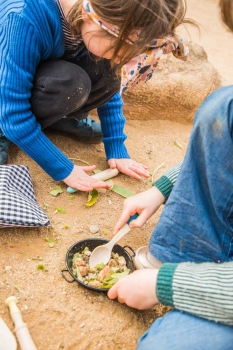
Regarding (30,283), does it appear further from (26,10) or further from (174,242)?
(26,10)

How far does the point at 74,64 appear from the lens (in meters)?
1.47

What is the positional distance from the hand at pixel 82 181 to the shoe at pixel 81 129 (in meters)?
0.27

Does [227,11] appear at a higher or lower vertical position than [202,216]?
higher

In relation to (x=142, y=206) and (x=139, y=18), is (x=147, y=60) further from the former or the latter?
(x=142, y=206)

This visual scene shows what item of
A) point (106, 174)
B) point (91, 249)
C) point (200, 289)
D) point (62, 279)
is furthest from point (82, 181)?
point (200, 289)

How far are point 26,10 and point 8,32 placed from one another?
76mm

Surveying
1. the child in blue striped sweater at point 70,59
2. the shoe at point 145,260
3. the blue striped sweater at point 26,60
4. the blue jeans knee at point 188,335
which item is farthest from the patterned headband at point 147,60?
the blue jeans knee at point 188,335

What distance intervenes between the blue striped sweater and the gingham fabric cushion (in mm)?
75

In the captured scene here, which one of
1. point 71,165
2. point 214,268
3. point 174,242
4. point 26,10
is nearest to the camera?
point 214,268

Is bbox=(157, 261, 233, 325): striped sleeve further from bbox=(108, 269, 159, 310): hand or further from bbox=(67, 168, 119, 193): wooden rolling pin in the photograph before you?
bbox=(67, 168, 119, 193): wooden rolling pin

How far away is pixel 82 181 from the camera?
147 centimetres

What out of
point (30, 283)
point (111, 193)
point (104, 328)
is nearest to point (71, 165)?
point (111, 193)

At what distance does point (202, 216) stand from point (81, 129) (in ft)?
2.65

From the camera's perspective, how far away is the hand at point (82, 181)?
4.80ft
